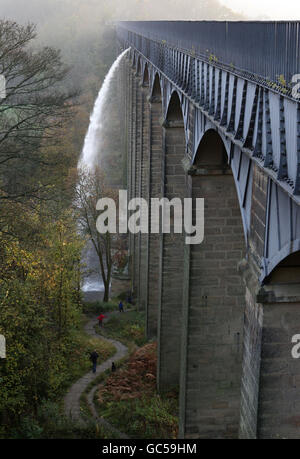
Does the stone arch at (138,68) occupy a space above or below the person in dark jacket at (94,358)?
above

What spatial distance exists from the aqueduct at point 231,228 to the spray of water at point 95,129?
961 inches

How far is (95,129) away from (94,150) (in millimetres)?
3099

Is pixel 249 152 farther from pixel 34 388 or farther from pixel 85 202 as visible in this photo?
pixel 85 202

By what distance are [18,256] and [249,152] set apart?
37.8 ft

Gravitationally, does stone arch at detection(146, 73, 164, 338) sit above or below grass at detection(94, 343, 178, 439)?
above

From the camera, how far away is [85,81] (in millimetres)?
64375

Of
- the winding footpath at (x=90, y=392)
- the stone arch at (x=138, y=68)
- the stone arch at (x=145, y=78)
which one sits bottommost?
the winding footpath at (x=90, y=392)

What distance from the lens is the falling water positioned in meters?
35.1

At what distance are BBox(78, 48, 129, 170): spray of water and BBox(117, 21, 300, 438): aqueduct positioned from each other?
24414 mm

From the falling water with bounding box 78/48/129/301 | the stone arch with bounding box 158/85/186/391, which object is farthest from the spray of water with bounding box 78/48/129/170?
the stone arch with bounding box 158/85/186/391

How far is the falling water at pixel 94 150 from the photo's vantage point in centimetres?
3506

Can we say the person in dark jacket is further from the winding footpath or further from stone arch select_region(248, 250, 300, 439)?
stone arch select_region(248, 250, 300, 439)

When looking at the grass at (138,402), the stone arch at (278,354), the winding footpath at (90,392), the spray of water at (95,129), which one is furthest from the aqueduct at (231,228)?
the spray of water at (95,129)

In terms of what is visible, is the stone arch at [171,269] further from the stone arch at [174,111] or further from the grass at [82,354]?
the grass at [82,354]
